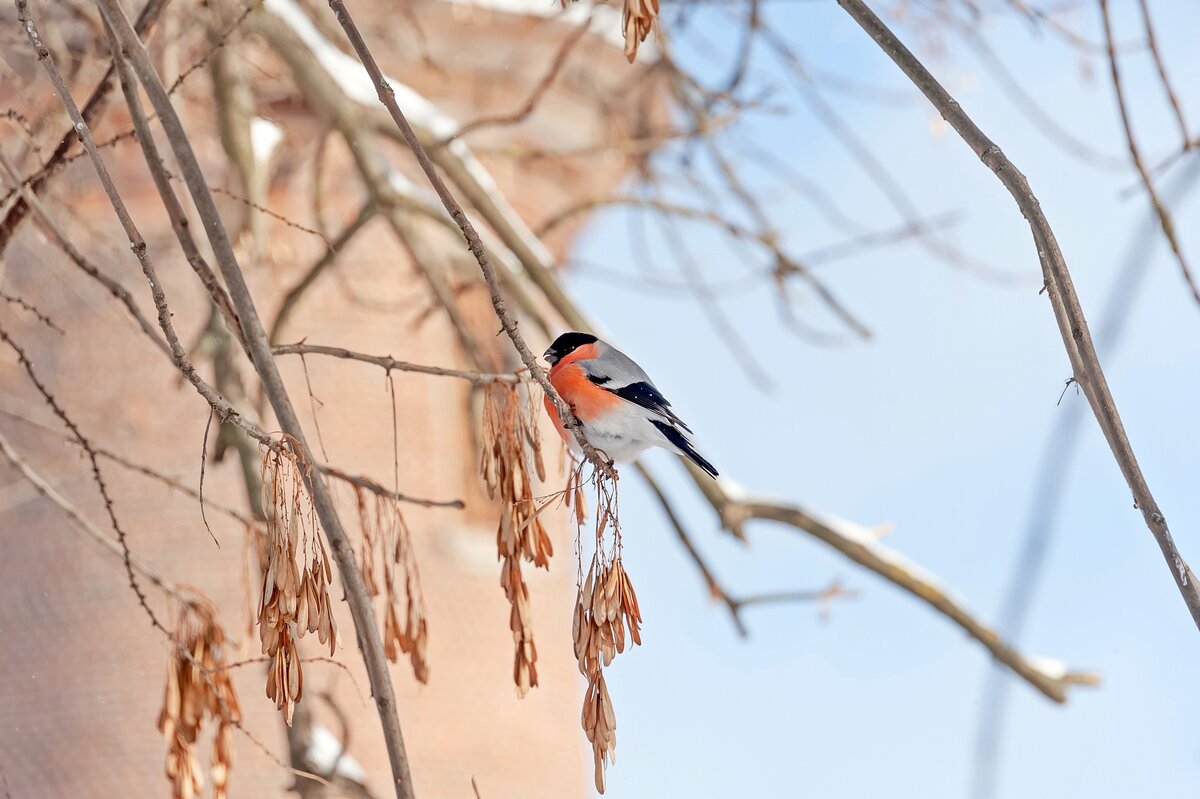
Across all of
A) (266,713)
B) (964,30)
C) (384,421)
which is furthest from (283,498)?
(384,421)

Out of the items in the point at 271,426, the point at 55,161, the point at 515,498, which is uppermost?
the point at 271,426

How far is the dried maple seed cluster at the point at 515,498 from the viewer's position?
5.08ft

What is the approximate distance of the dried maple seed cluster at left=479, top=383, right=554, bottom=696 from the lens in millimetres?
1548

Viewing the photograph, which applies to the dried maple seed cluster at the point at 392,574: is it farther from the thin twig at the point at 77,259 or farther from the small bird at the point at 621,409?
the small bird at the point at 621,409

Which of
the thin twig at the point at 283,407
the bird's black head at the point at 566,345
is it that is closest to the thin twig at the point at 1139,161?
the thin twig at the point at 283,407

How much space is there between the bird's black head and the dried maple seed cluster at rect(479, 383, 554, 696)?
987 mm

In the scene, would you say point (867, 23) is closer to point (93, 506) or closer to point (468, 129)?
point (468, 129)

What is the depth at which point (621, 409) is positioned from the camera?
217 centimetres

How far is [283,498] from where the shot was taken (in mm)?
1354

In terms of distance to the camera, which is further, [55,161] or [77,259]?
[55,161]

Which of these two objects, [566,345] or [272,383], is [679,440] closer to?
[566,345]

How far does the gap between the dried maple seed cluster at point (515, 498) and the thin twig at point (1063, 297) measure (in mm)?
617

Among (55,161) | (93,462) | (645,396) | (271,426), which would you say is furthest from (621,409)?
(271,426)

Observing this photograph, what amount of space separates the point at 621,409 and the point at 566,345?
50 centimetres
